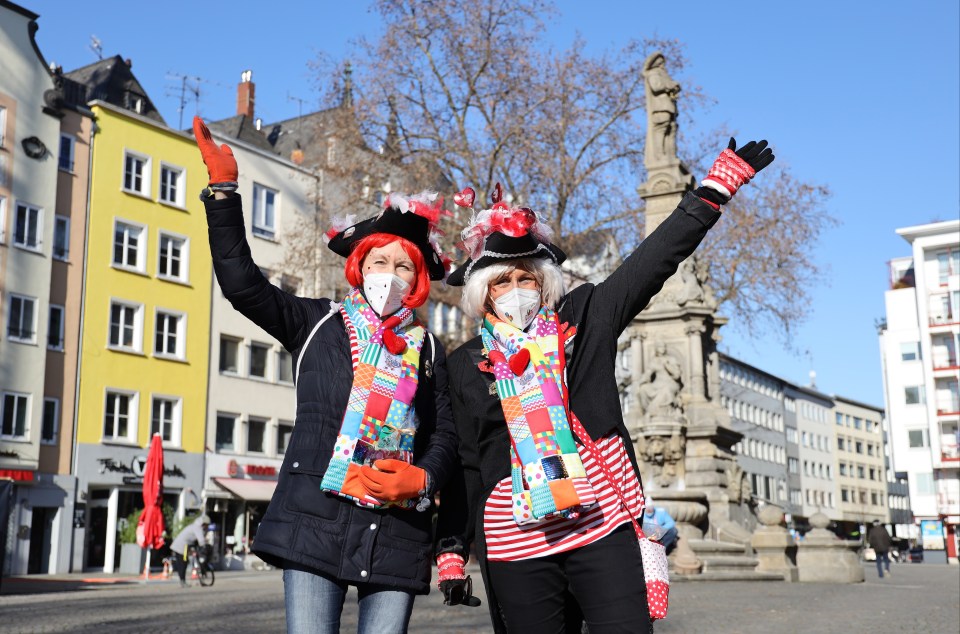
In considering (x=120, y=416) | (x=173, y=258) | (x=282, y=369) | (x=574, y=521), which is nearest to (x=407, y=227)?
(x=574, y=521)

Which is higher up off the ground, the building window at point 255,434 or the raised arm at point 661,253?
the building window at point 255,434

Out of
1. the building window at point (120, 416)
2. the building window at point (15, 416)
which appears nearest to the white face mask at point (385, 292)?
the building window at point (15, 416)

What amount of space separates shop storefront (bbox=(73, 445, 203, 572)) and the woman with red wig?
107 feet

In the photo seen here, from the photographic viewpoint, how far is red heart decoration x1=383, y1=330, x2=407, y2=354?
398cm

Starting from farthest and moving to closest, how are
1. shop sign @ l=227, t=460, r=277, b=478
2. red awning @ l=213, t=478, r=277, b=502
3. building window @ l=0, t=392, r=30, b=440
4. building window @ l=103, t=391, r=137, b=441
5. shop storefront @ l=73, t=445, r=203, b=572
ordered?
shop sign @ l=227, t=460, r=277, b=478 < red awning @ l=213, t=478, r=277, b=502 < building window @ l=103, t=391, r=137, b=441 < shop storefront @ l=73, t=445, r=203, b=572 < building window @ l=0, t=392, r=30, b=440

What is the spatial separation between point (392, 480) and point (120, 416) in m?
37.4

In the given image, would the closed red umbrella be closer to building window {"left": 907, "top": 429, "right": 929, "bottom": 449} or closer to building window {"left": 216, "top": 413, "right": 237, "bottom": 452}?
building window {"left": 216, "top": 413, "right": 237, "bottom": 452}

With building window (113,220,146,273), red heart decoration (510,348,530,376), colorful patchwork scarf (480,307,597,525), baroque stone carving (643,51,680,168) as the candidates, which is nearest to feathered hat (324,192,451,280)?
colorful patchwork scarf (480,307,597,525)

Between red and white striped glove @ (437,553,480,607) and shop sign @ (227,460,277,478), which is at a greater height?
shop sign @ (227,460,277,478)

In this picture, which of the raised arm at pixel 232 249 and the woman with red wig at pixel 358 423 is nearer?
the woman with red wig at pixel 358 423

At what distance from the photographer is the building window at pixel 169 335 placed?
41.5m

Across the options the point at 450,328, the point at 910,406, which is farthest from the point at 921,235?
the point at 450,328

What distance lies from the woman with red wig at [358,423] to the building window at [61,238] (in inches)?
1413

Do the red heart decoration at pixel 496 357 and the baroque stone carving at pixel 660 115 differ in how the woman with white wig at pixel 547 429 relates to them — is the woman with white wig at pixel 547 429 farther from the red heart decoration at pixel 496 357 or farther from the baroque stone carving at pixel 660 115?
the baroque stone carving at pixel 660 115
